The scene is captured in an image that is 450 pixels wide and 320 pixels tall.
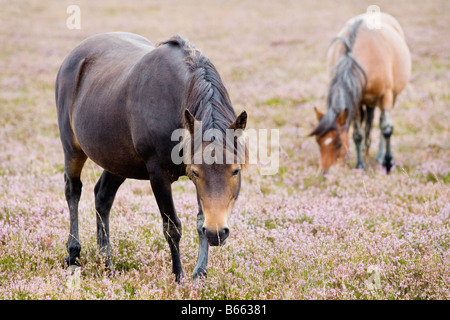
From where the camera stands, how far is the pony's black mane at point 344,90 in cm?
863

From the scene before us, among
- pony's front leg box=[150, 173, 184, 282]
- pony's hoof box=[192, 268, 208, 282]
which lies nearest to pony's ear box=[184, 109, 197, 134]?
pony's front leg box=[150, 173, 184, 282]

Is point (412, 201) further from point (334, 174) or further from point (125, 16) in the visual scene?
point (125, 16)

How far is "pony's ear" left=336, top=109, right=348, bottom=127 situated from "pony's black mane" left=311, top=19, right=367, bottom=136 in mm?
56

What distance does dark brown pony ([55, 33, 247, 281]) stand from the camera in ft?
12.0

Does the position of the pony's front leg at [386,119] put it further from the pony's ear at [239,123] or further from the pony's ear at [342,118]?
the pony's ear at [239,123]

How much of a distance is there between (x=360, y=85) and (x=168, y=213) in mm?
5805

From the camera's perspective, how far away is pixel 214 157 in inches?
140

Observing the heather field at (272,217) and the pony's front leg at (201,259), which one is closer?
the heather field at (272,217)

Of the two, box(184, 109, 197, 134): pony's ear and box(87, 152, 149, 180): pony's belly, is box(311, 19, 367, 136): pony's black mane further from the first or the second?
box(184, 109, 197, 134): pony's ear

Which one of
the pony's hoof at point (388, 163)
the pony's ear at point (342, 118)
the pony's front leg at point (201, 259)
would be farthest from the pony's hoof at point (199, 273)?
the pony's hoof at point (388, 163)

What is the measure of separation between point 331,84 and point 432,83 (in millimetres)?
7499

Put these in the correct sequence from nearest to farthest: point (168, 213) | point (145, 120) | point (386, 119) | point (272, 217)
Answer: point (145, 120)
point (168, 213)
point (272, 217)
point (386, 119)

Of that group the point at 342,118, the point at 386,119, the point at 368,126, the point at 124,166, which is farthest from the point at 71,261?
the point at 368,126

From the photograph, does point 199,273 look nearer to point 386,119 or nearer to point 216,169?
point 216,169
